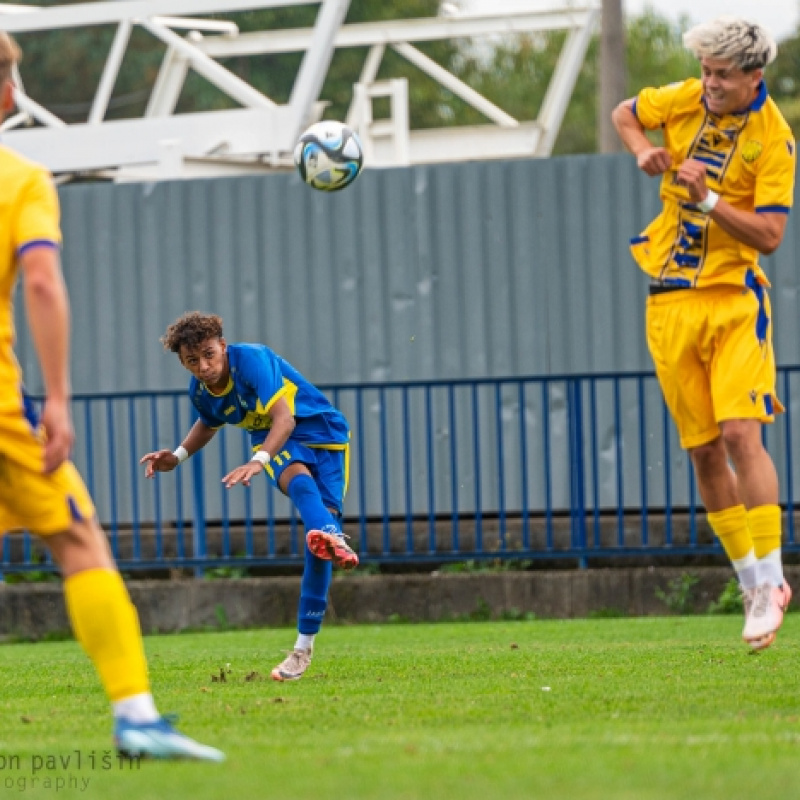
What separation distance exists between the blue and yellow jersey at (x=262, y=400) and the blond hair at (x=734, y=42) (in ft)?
8.08

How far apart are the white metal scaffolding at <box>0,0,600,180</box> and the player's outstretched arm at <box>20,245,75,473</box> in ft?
33.6

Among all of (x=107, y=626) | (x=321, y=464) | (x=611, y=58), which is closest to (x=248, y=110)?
(x=611, y=58)

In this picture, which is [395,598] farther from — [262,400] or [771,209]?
[771,209]

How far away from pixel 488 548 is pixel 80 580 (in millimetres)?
8641

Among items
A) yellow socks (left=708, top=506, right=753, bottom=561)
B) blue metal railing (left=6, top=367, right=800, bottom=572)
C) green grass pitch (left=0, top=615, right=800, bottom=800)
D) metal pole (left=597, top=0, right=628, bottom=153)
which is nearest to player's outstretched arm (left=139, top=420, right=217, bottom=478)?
green grass pitch (left=0, top=615, right=800, bottom=800)

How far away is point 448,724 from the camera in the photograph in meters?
5.29

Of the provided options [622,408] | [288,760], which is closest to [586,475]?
[622,408]

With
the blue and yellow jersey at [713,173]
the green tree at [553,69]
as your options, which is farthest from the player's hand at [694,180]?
the green tree at [553,69]

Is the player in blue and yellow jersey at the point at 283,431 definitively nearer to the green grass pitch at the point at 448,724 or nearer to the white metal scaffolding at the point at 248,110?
the green grass pitch at the point at 448,724

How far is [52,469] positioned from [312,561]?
3.45m

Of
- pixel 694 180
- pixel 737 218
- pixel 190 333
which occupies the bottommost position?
pixel 190 333

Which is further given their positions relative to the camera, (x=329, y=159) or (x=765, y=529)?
(x=329, y=159)

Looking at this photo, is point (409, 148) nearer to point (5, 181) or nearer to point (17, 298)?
point (17, 298)

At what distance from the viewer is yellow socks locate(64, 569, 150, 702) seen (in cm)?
441
